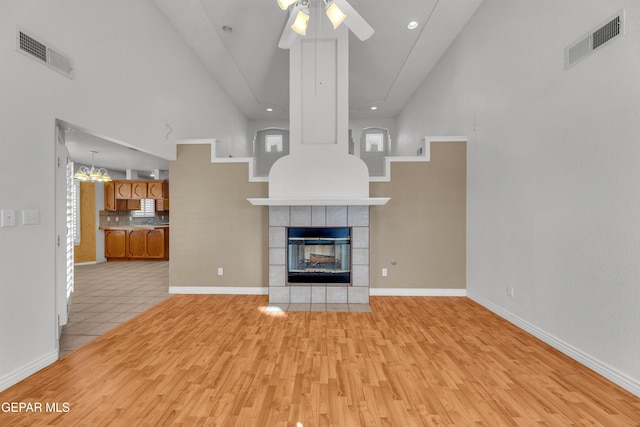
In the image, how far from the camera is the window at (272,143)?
8609 mm

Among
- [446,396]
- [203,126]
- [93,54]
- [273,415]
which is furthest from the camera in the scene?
[203,126]

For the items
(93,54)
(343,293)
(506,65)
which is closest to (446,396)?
(343,293)

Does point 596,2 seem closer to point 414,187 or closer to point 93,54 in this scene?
point 414,187

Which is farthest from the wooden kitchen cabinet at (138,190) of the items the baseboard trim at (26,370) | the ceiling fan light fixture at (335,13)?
the ceiling fan light fixture at (335,13)

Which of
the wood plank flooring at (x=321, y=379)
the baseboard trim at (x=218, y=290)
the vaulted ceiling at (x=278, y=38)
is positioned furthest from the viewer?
the baseboard trim at (x=218, y=290)

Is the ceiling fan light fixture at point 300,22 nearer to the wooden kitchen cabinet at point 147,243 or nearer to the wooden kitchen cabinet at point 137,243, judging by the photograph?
the wooden kitchen cabinet at point 147,243

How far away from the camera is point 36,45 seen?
2.19 m

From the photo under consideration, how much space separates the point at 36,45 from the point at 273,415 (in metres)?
3.22

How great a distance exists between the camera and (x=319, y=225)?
4082mm

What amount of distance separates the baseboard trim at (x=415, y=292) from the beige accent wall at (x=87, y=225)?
22.6ft

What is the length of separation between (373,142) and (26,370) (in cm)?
814

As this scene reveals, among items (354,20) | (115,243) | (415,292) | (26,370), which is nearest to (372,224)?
(415,292)

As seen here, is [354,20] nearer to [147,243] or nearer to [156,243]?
[156,243]

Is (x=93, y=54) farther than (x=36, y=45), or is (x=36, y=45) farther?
(x=93, y=54)
